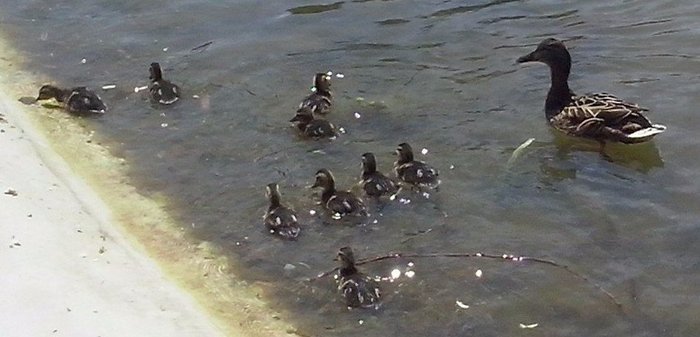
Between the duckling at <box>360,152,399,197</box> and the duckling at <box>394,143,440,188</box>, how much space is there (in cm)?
10

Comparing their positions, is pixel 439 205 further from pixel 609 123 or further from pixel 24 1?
pixel 24 1

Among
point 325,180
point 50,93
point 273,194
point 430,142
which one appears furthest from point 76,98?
point 430,142

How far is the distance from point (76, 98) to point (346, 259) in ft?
10.4

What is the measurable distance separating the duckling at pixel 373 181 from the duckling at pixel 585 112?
59.7 inches

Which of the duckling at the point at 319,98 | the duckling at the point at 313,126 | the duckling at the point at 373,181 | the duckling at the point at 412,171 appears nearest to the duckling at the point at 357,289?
the duckling at the point at 373,181

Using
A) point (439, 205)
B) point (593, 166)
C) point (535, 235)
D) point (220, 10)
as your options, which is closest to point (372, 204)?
point (439, 205)

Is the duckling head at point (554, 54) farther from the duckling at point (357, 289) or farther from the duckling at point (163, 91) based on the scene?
the duckling at point (357, 289)

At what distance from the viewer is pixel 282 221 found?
650 centimetres

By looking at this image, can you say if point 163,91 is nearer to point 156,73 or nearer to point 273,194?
point 156,73

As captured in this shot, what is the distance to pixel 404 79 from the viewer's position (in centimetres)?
870

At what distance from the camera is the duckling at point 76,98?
325 inches

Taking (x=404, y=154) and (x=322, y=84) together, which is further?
(x=322, y=84)

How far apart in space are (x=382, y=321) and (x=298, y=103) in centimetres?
307

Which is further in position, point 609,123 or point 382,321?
point 609,123
